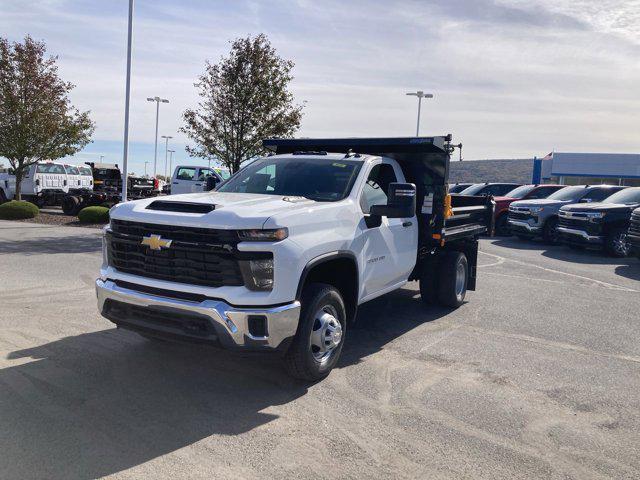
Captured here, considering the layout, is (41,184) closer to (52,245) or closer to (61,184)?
(61,184)

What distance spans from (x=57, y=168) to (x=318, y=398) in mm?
24142

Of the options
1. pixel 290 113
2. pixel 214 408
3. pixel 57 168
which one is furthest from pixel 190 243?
pixel 57 168

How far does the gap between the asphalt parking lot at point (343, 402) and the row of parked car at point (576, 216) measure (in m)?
7.84

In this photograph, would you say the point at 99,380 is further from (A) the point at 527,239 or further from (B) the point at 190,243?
(A) the point at 527,239

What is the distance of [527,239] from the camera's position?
62.2 feet

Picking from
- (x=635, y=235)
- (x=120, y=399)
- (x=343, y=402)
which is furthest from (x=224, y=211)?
(x=635, y=235)

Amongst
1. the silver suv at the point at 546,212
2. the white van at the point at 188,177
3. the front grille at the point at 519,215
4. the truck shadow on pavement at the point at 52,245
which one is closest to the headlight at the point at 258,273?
the truck shadow on pavement at the point at 52,245

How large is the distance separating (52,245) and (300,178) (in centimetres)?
931

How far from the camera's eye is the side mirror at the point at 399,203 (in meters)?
5.15

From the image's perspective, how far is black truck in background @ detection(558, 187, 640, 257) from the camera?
1465cm

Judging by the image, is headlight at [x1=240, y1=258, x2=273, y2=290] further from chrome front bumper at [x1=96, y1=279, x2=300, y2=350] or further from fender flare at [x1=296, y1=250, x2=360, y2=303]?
fender flare at [x1=296, y1=250, x2=360, y2=303]

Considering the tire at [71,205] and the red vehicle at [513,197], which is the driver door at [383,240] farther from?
the tire at [71,205]

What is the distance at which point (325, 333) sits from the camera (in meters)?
4.84

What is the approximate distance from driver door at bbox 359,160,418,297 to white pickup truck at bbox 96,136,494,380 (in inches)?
0.6
